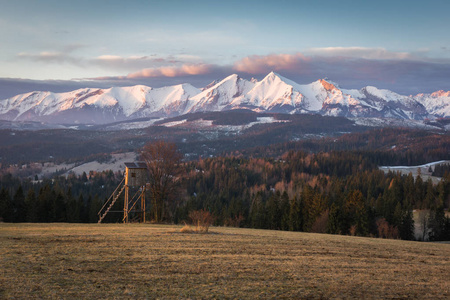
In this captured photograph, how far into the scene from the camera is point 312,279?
55.4 feet

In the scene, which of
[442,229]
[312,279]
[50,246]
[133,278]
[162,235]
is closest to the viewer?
[133,278]

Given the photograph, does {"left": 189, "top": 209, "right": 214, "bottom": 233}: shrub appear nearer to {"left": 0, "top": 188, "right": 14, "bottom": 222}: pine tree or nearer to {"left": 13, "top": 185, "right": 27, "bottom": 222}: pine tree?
{"left": 0, "top": 188, "right": 14, "bottom": 222}: pine tree

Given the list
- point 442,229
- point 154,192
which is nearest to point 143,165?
point 154,192

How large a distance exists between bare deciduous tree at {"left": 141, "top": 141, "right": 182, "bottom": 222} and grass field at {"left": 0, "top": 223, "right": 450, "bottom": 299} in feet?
87.4

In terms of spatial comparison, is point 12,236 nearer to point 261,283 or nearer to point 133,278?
point 133,278

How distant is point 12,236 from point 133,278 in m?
13.0

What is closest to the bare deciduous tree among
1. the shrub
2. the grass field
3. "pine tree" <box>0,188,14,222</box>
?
the shrub

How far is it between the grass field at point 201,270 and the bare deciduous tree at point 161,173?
2664 centimetres

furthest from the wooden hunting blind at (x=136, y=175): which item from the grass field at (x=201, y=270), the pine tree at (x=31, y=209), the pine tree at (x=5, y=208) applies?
the grass field at (x=201, y=270)

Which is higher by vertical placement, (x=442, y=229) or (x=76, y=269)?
(x=76, y=269)

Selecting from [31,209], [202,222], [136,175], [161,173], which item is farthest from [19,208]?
[202,222]

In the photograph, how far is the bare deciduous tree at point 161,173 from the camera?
52.8 metres

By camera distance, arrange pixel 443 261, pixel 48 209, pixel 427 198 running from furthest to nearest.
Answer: pixel 427 198 < pixel 48 209 < pixel 443 261

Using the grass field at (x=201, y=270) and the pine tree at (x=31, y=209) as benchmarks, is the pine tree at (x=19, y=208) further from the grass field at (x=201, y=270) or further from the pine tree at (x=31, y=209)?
the grass field at (x=201, y=270)
